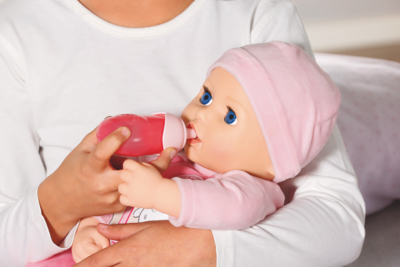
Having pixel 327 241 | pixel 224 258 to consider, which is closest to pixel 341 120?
pixel 327 241

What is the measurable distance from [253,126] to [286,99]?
3.2 inches

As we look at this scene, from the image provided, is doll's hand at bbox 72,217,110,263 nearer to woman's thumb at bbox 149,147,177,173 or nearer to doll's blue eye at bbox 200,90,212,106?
woman's thumb at bbox 149,147,177,173

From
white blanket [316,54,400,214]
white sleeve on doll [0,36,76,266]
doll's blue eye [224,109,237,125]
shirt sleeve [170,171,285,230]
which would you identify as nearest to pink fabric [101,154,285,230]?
shirt sleeve [170,171,285,230]

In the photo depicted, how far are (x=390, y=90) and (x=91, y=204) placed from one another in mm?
1249

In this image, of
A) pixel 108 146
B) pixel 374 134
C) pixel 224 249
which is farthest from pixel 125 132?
pixel 374 134

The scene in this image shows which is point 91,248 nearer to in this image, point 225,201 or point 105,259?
point 105,259

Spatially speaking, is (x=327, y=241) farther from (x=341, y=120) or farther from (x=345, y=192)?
(x=341, y=120)

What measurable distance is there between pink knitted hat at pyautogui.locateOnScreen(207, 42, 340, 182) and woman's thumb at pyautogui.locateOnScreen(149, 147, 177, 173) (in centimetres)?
18

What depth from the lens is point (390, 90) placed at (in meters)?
1.54

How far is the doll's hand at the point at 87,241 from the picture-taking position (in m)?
0.84

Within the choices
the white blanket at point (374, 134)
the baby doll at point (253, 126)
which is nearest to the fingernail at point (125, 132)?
the baby doll at point (253, 126)

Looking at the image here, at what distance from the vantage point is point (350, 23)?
227 centimetres

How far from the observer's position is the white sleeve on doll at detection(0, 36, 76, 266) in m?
0.84

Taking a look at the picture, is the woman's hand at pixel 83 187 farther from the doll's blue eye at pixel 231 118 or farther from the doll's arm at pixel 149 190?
the doll's blue eye at pixel 231 118
